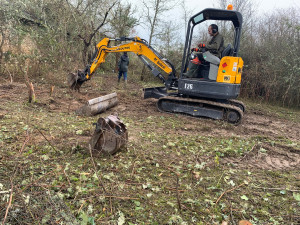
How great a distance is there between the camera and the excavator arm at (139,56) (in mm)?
7609

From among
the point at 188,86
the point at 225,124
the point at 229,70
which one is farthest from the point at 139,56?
the point at 225,124

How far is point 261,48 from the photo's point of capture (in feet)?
39.5

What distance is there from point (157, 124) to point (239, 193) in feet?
10.2

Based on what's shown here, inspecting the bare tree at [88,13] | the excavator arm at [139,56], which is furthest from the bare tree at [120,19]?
the excavator arm at [139,56]

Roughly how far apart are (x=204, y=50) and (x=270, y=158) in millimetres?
3598

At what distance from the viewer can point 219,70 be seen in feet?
21.1

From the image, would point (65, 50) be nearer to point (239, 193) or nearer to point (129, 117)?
point (129, 117)

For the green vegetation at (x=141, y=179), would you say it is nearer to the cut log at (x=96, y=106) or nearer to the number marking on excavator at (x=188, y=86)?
the cut log at (x=96, y=106)

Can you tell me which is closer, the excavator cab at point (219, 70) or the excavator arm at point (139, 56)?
the excavator cab at point (219, 70)

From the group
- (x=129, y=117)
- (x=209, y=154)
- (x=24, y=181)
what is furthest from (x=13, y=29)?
(x=209, y=154)

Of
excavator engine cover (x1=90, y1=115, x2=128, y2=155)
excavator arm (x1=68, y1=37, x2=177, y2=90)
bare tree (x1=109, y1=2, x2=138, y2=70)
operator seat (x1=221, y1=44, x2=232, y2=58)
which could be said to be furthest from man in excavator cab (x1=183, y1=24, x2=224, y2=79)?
bare tree (x1=109, y1=2, x2=138, y2=70)

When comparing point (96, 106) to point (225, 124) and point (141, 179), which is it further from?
point (225, 124)

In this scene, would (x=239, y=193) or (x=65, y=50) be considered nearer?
(x=239, y=193)

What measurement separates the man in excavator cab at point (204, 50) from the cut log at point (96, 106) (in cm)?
249
